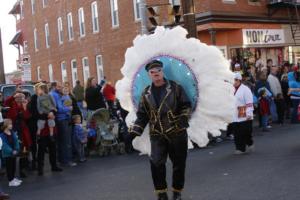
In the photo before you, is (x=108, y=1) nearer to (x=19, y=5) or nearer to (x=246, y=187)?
(x=19, y=5)

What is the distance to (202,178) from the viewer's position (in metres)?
8.75

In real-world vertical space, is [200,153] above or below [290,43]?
below

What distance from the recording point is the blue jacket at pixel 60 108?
11.4 metres

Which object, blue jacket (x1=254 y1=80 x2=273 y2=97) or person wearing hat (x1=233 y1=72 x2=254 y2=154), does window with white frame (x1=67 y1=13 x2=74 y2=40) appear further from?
person wearing hat (x1=233 y1=72 x2=254 y2=154)

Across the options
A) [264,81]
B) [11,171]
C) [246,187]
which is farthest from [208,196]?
[264,81]

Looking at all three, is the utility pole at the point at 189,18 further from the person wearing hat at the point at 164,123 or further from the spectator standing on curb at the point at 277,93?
the person wearing hat at the point at 164,123

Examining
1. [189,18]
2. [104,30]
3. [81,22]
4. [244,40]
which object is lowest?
[189,18]

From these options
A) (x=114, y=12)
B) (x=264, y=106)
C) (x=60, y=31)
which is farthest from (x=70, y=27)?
(x=264, y=106)

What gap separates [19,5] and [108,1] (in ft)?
60.9

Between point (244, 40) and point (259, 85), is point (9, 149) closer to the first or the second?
point (259, 85)

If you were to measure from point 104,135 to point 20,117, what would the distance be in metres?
2.82

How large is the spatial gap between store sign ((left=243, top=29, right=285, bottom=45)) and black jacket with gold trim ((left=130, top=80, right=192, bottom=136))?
60.7ft

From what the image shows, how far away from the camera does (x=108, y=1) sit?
3116 centimetres

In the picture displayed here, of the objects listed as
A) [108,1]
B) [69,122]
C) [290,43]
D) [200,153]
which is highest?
[108,1]
